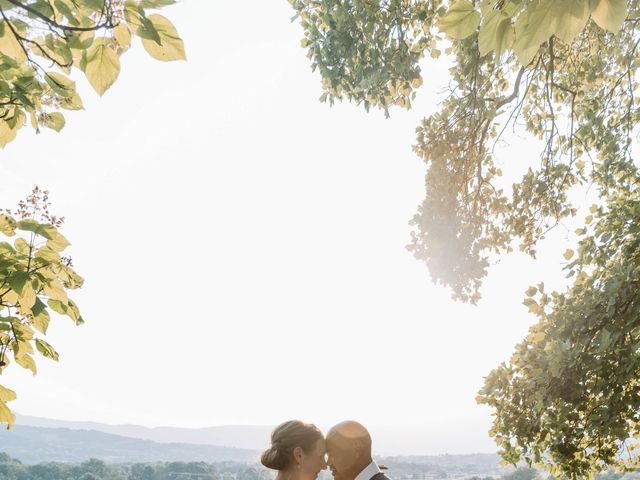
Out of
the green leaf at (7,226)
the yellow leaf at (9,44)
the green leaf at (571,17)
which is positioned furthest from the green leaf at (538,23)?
the green leaf at (7,226)

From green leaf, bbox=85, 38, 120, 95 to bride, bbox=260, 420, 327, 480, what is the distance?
3.62m

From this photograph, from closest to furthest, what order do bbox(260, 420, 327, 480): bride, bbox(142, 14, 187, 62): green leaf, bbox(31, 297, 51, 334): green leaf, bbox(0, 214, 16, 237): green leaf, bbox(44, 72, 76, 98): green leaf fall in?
bbox(142, 14, 187, 62): green leaf < bbox(44, 72, 76, 98): green leaf < bbox(31, 297, 51, 334): green leaf < bbox(0, 214, 16, 237): green leaf < bbox(260, 420, 327, 480): bride

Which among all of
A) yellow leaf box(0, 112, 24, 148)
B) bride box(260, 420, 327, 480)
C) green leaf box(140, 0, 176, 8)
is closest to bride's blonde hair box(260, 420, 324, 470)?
bride box(260, 420, 327, 480)

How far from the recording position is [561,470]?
26.1 ft

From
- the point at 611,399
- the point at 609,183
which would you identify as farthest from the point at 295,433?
the point at 609,183

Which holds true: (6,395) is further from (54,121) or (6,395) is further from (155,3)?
(155,3)

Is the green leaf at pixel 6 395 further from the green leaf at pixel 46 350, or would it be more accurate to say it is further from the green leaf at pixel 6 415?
the green leaf at pixel 46 350

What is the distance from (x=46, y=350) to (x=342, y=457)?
7.94 feet

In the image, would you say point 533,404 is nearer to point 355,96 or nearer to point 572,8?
point 355,96

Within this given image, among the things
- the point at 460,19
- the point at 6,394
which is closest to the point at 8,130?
the point at 6,394

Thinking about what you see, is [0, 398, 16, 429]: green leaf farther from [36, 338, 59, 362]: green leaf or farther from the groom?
the groom

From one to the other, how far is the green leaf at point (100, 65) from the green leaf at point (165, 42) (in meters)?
0.16

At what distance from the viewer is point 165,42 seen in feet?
5.75

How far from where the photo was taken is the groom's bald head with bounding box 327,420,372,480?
165 inches
